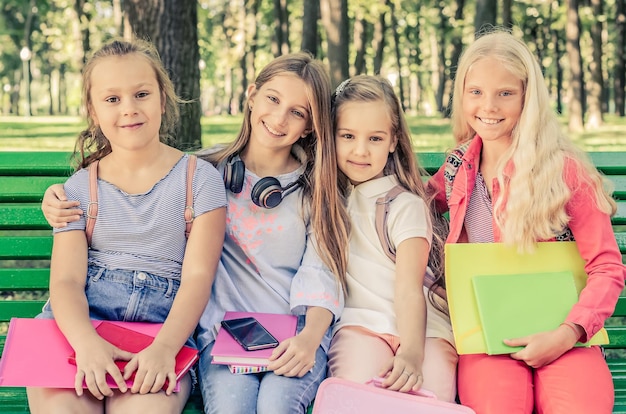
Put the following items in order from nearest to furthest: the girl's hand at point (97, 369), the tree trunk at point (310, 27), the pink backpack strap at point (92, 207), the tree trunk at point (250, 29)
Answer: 1. the girl's hand at point (97, 369)
2. the pink backpack strap at point (92, 207)
3. the tree trunk at point (310, 27)
4. the tree trunk at point (250, 29)

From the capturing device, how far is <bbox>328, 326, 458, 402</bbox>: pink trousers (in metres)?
2.87

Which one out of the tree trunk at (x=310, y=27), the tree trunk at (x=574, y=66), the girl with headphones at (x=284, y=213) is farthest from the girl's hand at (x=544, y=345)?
the tree trunk at (x=574, y=66)

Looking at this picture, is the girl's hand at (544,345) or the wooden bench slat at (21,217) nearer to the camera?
the girl's hand at (544,345)

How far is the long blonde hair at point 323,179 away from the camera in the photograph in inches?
126

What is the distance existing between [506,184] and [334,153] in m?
0.73

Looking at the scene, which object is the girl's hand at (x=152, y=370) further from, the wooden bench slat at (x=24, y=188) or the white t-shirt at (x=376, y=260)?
the wooden bench slat at (x=24, y=188)

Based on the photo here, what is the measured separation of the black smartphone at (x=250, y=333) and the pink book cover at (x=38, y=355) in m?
0.30

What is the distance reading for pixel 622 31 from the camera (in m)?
23.5

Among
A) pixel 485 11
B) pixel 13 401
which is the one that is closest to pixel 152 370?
pixel 13 401

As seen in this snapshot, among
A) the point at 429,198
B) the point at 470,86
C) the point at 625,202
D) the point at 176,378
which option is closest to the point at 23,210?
the point at 176,378

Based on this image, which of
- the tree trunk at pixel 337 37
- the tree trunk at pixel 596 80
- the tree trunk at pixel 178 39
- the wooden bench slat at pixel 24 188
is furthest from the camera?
the tree trunk at pixel 596 80

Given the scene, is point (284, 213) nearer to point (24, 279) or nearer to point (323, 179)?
point (323, 179)

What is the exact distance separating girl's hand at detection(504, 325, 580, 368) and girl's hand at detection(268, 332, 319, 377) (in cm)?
74

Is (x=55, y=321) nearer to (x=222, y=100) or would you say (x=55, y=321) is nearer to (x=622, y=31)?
(x=622, y=31)
